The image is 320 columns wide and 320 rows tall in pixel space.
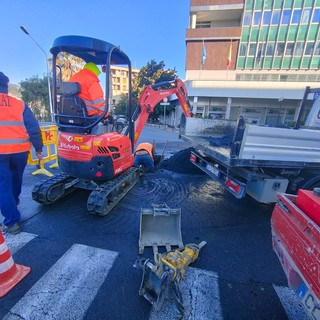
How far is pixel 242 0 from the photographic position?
24.3 metres

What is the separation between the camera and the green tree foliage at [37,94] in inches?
1083

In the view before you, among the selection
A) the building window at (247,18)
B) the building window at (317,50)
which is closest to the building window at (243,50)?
the building window at (247,18)

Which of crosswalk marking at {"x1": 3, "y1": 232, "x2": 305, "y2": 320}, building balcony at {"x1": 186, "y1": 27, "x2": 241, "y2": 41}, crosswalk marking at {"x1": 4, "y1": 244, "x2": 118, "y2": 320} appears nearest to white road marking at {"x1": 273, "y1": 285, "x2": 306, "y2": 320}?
crosswalk marking at {"x1": 3, "y1": 232, "x2": 305, "y2": 320}

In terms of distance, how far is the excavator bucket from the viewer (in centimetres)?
293

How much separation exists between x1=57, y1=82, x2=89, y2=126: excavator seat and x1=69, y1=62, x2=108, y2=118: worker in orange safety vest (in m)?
0.09

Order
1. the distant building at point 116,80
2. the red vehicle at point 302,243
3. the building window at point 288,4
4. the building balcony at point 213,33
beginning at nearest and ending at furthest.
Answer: the red vehicle at point 302,243 → the distant building at point 116,80 → the building window at point 288,4 → the building balcony at point 213,33

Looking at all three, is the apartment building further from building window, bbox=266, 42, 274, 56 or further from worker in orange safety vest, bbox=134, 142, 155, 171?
worker in orange safety vest, bbox=134, 142, 155, 171

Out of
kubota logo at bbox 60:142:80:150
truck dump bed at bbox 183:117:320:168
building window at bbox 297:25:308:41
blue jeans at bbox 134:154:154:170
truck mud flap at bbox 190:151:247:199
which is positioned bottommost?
blue jeans at bbox 134:154:154:170

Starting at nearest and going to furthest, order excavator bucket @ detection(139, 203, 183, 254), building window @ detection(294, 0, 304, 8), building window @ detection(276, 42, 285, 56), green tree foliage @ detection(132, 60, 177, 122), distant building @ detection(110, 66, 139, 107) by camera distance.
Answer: excavator bucket @ detection(139, 203, 183, 254) < distant building @ detection(110, 66, 139, 107) < building window @ detection(294, 0, 304, 8) < building window @ detection(276, 42, 285, 56) < green tree foliage @ detection(132, 60, 177, 122)

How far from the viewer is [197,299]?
2.10 m

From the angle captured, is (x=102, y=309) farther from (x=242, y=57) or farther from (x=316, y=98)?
(x=242, y=57)

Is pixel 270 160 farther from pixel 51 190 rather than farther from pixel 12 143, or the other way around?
pixel 51 190

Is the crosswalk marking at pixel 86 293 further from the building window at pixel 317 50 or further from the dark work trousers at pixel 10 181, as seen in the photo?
the building window at pixel 317 50

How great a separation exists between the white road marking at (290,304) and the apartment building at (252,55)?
23.1 m
